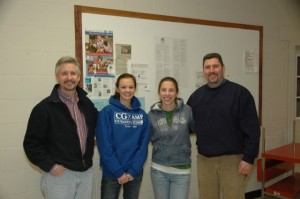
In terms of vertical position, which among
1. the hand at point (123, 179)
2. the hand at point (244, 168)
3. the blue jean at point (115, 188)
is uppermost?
the hand at point (244, 168)

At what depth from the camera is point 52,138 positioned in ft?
6.33

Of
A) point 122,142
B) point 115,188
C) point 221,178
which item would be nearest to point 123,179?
point 115,188

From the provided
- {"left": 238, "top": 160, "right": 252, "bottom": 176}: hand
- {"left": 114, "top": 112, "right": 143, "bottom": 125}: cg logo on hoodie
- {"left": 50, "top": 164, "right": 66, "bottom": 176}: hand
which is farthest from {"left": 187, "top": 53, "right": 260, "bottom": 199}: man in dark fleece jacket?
{"left": 50, "top": 164, "right": 66, "bottom": 176}: hand

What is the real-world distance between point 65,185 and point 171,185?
2.59 feet

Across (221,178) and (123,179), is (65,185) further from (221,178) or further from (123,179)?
(221,178)

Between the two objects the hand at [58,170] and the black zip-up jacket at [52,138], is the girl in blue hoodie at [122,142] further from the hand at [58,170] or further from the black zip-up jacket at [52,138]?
the hand at [58,170]

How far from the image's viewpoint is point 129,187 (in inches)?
88.7

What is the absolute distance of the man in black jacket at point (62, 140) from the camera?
6.21 feet

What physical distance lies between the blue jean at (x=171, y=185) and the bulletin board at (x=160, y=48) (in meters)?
0.87

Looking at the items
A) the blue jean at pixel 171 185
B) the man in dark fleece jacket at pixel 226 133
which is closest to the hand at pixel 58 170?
the blue jean at pixel 171 185

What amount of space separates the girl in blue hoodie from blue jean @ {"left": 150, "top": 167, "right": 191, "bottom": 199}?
147 mm

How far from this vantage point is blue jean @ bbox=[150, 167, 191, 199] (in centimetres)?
225

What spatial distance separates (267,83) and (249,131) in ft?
5.59

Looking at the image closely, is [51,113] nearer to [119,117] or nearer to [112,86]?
[119,117]
